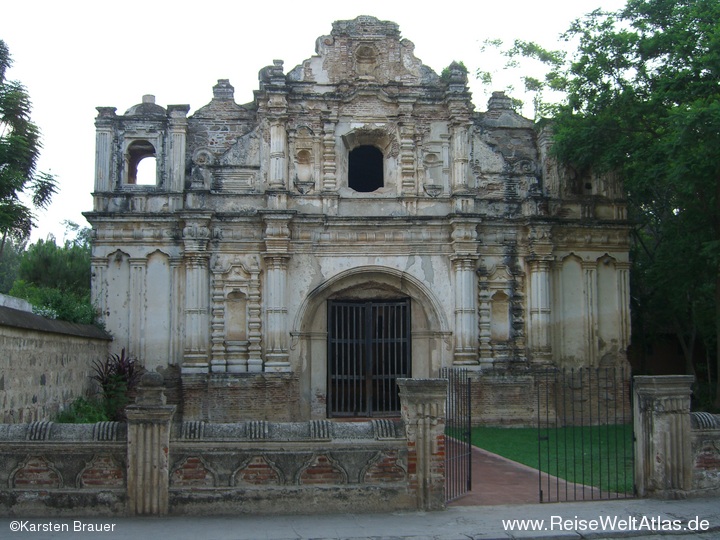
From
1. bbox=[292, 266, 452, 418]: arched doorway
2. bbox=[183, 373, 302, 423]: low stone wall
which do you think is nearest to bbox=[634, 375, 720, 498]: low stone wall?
bbox=[292, 266, 452, 418]: arched doorway

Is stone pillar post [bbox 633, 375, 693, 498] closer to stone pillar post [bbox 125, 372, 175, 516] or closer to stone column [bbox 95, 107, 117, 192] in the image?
stone pillar post [bbox 125, 372, 175, 516]

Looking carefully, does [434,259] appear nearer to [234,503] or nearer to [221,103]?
[221,103]

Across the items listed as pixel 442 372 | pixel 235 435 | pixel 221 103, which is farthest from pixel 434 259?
pixel 235 435

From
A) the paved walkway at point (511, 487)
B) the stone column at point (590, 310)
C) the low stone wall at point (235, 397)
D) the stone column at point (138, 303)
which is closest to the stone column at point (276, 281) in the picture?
the low stone wall at point (235, 397)

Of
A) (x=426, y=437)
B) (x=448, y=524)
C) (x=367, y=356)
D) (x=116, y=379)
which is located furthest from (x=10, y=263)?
(x=448, y=524)

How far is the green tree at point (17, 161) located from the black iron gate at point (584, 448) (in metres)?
10.6

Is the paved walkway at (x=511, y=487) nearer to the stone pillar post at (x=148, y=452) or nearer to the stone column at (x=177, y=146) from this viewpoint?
the stone pillar post at (x=148, y=452)

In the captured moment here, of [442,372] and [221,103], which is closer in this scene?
[442,372]

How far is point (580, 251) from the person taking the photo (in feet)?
68.2

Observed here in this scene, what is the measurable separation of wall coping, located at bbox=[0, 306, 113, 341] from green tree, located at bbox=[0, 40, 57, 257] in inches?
80.5

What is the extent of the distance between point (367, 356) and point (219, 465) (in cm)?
1062

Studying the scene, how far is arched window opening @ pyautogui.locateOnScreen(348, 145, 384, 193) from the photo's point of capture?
73.4 feet

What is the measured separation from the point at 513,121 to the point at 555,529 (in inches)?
574

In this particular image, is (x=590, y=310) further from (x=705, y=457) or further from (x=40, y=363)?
(x=40, y=363)
